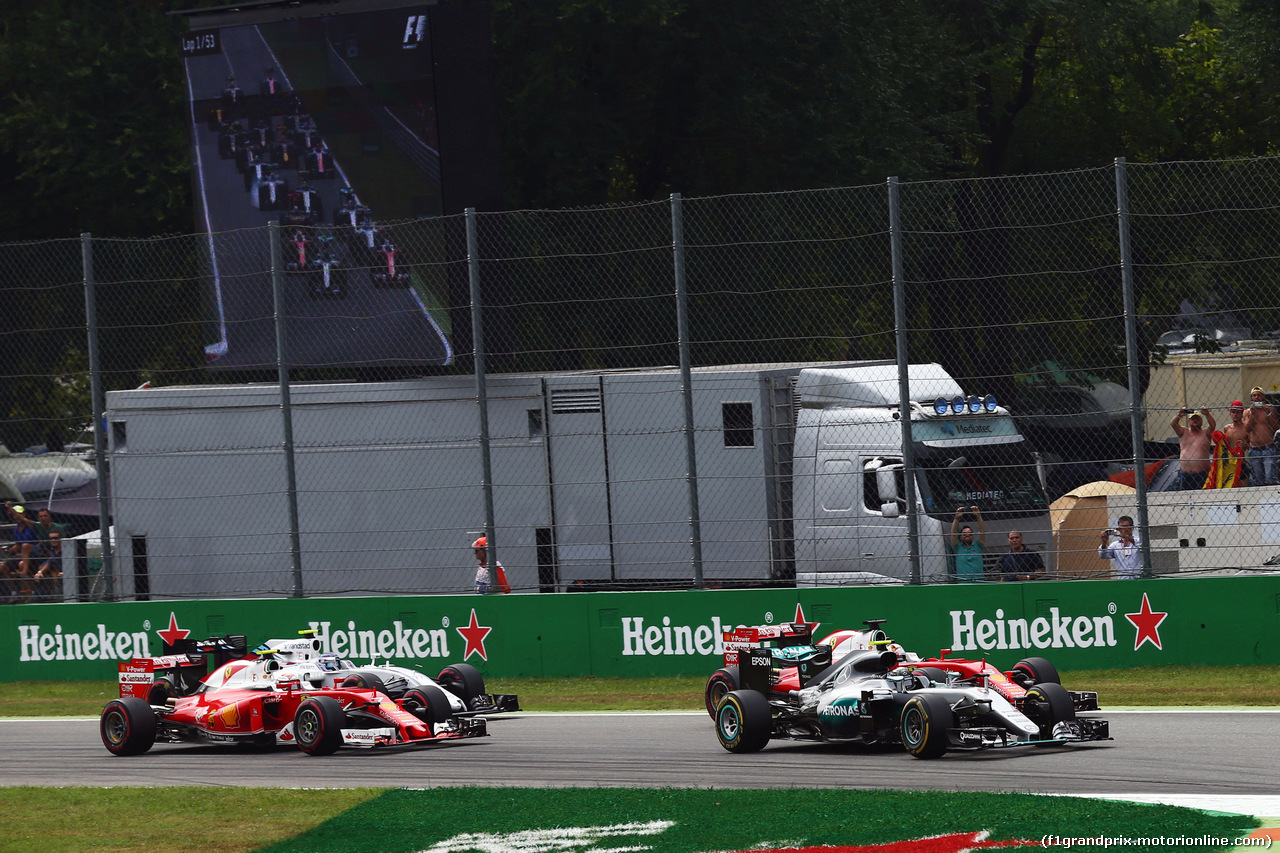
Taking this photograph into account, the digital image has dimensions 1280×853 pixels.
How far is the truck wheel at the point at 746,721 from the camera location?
1220 centimetres

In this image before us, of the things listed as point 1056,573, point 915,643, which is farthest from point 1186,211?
point 915,643

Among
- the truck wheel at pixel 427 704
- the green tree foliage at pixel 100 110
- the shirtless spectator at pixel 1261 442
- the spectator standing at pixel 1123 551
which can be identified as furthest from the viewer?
the green tree foliage at pixel 100 110

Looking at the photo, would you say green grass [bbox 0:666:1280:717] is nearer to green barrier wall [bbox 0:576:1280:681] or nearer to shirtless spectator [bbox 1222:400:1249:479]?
green barrier wall [bbox 0:576:1280:681]

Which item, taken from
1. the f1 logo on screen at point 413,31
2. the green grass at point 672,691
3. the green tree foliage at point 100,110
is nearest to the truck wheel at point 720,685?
the green grass at point 672,691

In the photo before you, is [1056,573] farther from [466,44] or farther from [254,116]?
[254,116]

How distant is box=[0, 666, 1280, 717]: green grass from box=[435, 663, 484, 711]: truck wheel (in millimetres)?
1397

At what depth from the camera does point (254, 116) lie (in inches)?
811

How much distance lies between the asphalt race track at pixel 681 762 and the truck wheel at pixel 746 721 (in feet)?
0.39

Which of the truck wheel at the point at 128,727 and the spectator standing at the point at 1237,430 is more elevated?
the spectator standing at the point at 1237,430

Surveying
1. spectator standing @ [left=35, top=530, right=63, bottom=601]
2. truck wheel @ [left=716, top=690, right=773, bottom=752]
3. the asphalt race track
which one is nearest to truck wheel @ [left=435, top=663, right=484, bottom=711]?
the asphalt race track

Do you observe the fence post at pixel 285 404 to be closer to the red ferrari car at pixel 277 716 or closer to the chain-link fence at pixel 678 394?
the chain-link fence at pixel 678 394

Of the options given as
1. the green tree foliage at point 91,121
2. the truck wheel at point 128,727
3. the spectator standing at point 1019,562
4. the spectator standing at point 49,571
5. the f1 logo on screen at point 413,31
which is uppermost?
the green tree foliage at point 91,121

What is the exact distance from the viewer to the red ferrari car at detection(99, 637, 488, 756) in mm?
13148

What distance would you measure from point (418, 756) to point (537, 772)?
56.5 inches
